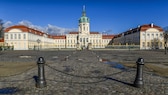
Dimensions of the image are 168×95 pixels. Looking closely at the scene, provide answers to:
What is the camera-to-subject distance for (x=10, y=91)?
6.37 meters

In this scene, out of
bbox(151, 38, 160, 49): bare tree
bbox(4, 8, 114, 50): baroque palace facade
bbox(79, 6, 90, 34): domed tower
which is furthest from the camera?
bbox(79, 6, 90, 34): domed tower

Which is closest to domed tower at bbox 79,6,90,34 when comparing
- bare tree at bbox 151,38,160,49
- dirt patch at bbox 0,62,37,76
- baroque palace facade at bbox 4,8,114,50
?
baroque palace facade at bbox 4,8,114,50

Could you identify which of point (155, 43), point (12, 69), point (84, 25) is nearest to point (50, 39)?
point (84, 25)

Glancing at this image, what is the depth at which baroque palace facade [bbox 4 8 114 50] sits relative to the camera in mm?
96375

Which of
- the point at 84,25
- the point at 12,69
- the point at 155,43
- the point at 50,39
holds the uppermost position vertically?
the point at 84,25

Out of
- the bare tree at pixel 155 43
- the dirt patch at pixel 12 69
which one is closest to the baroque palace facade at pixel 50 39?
the bare tree at pixel 155 43

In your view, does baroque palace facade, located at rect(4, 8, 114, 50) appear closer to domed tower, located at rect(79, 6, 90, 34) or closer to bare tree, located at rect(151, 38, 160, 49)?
domed tower, located at rect(79, 6, 90, 34)

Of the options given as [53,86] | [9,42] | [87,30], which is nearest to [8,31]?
[9,42]

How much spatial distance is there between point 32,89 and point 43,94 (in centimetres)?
74

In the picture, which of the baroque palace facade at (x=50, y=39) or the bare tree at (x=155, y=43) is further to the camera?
the baroque palace facade at (x=50, y=39)

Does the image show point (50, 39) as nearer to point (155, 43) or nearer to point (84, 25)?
point (84, 25)

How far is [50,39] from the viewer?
14325 cm

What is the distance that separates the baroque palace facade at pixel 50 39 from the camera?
3794 inches

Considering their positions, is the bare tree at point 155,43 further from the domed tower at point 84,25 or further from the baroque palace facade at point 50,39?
the domed tower at point 84,25
